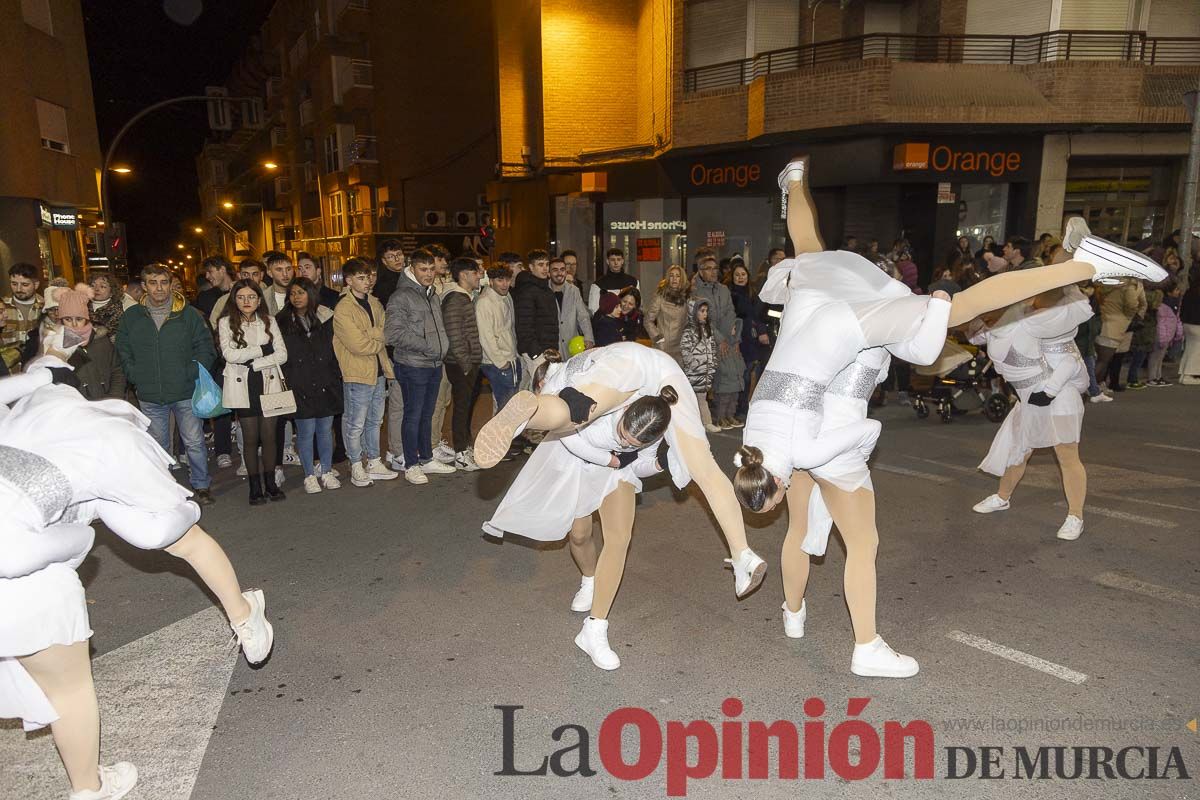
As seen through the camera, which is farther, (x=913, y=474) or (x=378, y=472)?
(x=378, y=472)

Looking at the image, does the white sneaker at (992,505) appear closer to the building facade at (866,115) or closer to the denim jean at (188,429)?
the denim jean at (188,429)

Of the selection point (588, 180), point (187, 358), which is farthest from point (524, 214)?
point (187, 358)

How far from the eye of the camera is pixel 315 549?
228 inches

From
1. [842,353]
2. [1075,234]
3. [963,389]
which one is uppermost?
[1075,234]

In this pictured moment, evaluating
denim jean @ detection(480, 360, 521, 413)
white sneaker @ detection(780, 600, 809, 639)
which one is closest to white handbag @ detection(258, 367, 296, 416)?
denim jean @ detection(480, 360, 521, 413)

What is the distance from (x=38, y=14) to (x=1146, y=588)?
24.5 m

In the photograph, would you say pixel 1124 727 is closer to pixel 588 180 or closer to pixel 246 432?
pixel 246 432

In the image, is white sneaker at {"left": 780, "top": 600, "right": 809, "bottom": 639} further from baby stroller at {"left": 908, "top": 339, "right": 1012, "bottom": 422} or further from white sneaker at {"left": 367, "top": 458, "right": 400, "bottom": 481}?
baby stroller at {"left": 908, "top": 339, "right": 1012, "bottom": 422}

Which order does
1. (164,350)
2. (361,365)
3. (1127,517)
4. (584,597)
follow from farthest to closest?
(361,365) < (164,350) < (1127,517) < (584,597)

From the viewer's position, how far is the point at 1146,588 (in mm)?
4836

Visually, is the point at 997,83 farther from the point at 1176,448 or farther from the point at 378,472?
the point at 378,472

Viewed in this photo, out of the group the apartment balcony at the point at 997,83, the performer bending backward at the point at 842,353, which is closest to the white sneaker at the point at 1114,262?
the performer bending backward at the point at 842,353

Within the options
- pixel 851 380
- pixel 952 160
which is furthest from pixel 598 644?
pixel 952 160

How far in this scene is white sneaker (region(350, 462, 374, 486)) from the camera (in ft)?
24.2
